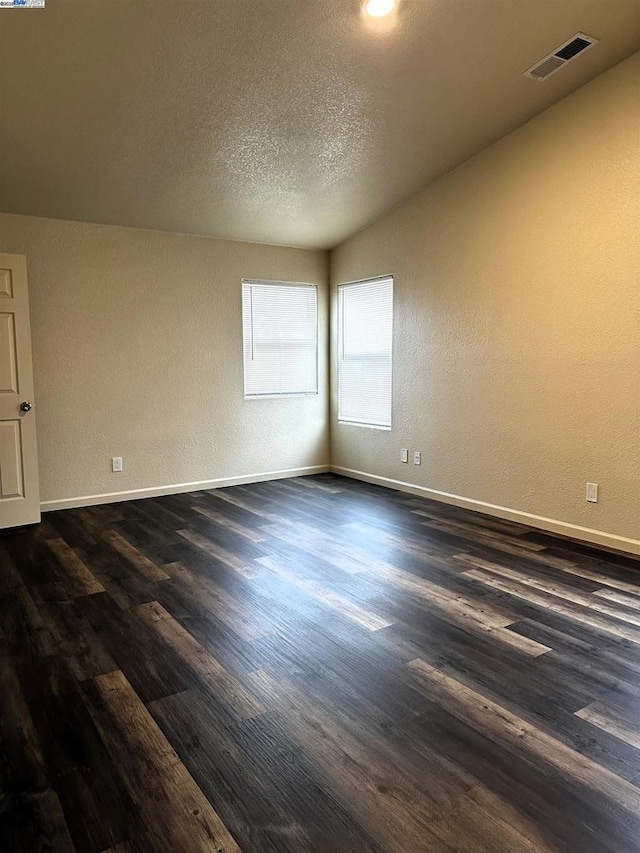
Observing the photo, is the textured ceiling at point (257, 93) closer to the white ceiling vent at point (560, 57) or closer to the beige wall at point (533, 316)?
the white ceiling vent at point (560, 57)

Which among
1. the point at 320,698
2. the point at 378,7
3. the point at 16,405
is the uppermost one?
the point at 378,7

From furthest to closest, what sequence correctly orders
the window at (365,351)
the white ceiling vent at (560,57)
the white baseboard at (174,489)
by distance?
→ the window at (365,351) → the white baseboard at (174,489) → the white ceiling vent at (560,57)

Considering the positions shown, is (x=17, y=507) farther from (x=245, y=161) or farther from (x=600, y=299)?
(x=600, y=299)

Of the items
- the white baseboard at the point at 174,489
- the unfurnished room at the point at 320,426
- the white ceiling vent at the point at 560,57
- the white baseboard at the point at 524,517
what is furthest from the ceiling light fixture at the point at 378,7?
the white baseboard at the point at 174,489

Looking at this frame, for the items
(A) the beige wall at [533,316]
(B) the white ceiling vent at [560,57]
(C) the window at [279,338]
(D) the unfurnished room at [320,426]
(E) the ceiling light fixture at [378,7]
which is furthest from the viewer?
(C) the window at [279,338]

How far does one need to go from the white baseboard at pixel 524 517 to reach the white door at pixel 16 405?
3.13 m

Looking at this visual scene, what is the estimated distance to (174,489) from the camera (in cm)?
551

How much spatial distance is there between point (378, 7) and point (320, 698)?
3230 millimetres

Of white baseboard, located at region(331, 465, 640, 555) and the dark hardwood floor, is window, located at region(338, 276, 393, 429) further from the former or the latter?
the dark hardwood floor

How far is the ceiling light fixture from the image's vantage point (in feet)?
9.48

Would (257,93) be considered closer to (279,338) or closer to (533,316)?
(533,316)

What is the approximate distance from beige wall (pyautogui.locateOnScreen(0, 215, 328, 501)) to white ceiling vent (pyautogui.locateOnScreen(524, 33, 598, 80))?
3.02 metres

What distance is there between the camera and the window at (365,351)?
222 inches

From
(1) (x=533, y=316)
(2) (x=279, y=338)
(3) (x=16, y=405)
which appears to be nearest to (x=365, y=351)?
(2) (x=279, y=338)
